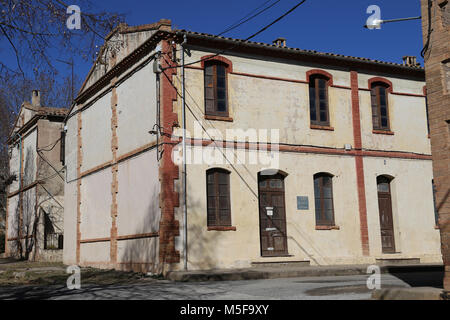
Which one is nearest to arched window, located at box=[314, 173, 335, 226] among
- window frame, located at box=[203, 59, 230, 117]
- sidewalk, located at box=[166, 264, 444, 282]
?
sidewalk, located at box=[166, 264, 444, 282]

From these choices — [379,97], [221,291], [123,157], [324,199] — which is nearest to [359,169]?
[324,199]

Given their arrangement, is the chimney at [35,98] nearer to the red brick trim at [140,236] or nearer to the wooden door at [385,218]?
the red brick trim at [140,236]

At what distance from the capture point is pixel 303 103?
19344 mm

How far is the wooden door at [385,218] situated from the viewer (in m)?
20.1

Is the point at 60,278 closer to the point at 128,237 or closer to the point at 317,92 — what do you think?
the point at 128,237

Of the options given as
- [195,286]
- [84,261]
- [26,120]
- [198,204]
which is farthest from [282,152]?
[26,120]

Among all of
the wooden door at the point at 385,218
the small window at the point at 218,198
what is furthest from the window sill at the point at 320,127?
the small window at the point at 218,198

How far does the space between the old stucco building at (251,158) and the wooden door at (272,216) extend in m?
0.03

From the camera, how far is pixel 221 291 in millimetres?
11625

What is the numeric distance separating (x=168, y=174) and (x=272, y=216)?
405 cm

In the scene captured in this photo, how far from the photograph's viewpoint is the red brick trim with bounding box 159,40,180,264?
16.0m

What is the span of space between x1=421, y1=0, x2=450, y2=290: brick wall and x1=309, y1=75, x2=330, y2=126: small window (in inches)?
377

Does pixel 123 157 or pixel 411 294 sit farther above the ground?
pixel 123 157

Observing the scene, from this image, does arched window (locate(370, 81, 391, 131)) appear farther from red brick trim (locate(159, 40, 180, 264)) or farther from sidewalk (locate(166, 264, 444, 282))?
red brick trim (locate(159, 40, 180, 264))
